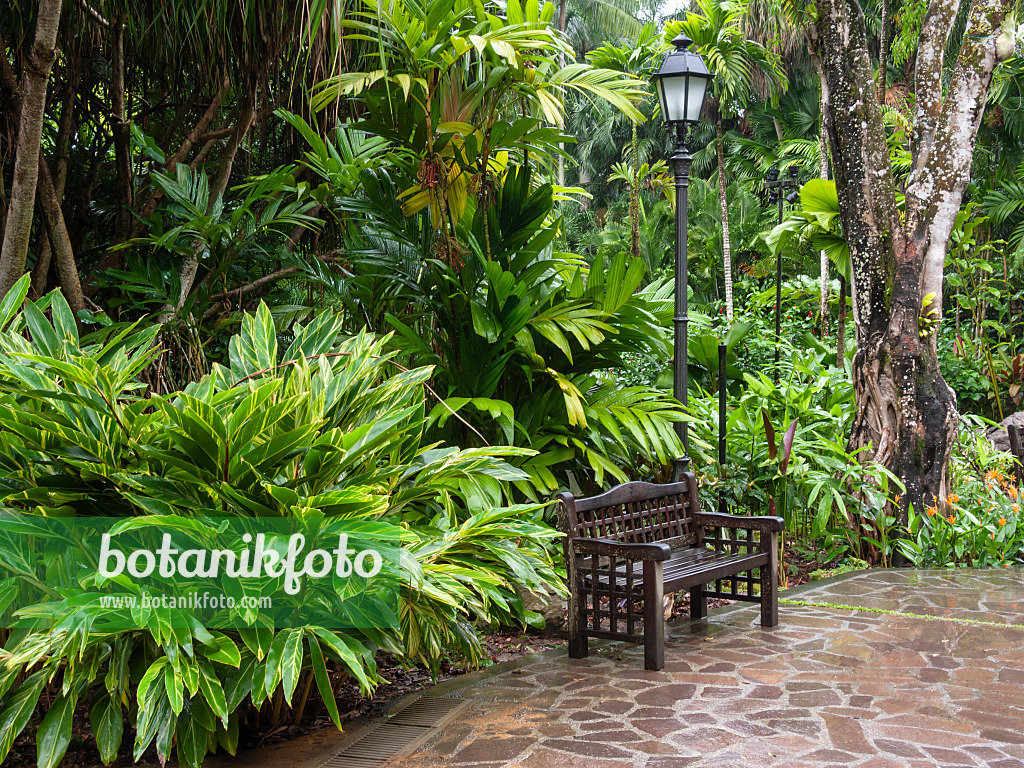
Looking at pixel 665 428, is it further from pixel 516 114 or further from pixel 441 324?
pixel 516 114

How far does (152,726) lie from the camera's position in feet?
8.48

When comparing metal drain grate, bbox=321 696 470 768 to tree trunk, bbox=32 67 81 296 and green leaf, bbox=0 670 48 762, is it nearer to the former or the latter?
green leaf, bbox=0 670 48 762

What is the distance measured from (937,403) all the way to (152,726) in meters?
5.81

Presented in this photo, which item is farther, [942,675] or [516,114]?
[516,114]

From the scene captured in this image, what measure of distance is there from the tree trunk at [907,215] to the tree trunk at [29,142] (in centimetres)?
535

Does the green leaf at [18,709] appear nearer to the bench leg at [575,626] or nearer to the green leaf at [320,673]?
the green leaf at [320,673]

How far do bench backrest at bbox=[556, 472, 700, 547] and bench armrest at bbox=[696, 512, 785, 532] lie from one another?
76 millimetres

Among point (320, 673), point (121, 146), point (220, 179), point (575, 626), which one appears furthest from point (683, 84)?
point (320, 673)

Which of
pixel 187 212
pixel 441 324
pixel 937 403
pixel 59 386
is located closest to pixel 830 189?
pixel 937 403

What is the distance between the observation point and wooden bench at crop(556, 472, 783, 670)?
4086mm

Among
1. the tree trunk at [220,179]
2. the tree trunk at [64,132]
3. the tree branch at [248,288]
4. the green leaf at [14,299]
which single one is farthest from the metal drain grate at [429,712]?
the tree trunk at [64,132]

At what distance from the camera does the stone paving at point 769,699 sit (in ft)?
10.2

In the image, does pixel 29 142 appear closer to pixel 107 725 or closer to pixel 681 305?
pixel 107 725

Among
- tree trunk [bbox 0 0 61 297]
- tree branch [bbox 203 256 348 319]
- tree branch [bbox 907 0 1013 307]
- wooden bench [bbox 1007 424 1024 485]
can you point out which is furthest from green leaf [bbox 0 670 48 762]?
wooden bench [bbox 1007 424 1024 485]
